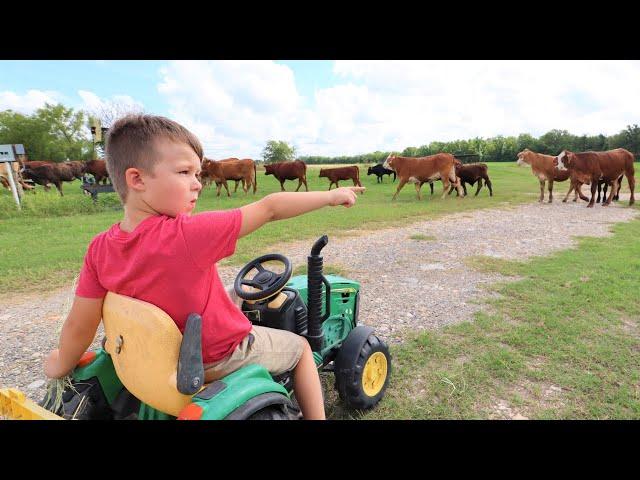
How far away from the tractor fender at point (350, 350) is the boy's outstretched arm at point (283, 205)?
1.37 m

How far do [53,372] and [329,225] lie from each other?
8.85 m

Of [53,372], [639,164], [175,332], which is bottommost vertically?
[639,164]

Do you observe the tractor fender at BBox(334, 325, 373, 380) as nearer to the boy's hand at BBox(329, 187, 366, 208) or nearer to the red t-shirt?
the red t-shirt

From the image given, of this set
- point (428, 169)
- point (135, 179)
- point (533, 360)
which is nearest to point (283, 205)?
point (135, 179)

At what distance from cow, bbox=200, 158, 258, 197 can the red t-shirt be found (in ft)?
57.0

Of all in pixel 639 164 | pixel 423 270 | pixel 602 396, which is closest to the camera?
pixel 602 396

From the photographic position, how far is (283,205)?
1.57 metres

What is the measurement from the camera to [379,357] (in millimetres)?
2920

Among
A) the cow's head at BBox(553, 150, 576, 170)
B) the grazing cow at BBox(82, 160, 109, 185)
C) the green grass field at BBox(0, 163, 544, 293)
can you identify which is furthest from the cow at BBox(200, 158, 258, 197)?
the cow's head at BBox(553, 150, 576, 170)

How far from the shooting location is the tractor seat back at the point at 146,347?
4.98ft

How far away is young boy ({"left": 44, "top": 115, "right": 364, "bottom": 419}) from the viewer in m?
1.47

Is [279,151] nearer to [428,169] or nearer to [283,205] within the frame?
[428,169]

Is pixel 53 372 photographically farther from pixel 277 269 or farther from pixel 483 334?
pixel 277 269

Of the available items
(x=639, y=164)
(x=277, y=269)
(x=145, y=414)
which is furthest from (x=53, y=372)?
(x=639, y=164)
